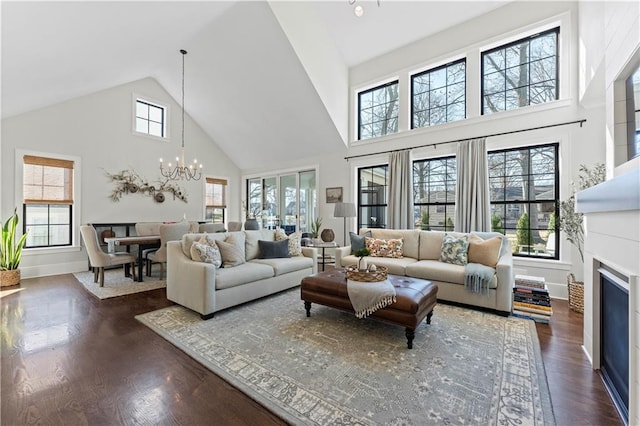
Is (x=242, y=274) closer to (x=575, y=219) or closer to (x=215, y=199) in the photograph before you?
(x=575, y=219)

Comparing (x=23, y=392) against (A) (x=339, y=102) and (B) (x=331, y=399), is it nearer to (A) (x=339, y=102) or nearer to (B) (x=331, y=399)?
(B) (x=331, y=399)

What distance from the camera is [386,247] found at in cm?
432

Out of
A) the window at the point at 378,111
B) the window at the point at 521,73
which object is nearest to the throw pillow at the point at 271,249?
the window at the point at 378,111

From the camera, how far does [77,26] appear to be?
3.18 meters

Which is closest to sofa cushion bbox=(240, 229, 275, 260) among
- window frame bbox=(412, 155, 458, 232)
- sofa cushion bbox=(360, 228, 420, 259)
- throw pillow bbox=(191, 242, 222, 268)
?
throw pillow bbox=(191, 242, 222, 268)

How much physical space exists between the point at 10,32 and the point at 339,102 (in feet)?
15.9

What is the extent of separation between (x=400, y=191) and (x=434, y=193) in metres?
0.63

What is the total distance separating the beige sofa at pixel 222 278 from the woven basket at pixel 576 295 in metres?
3.57

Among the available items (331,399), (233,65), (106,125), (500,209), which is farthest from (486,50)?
(106,125)

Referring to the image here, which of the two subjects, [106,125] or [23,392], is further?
[106,125]

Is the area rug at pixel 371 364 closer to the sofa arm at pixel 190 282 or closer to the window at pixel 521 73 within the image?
the sofa arm at pixel 190 282

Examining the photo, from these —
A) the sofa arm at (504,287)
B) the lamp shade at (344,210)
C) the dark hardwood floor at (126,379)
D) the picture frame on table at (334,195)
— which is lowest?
the dark hardwood floor at (126,379)

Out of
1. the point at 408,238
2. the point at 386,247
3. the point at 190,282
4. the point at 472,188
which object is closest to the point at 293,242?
the point at 386,247

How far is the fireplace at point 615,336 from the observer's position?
1.65 metres
